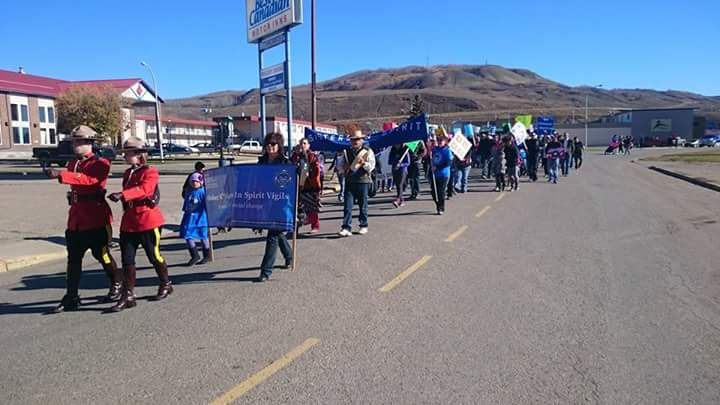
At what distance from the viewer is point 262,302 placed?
249 inches

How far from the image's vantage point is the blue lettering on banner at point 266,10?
62.2ft

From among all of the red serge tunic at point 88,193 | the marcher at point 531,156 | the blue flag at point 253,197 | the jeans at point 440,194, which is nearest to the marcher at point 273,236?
the blue flag at point 253,197

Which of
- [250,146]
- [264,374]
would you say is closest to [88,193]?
[264,374]

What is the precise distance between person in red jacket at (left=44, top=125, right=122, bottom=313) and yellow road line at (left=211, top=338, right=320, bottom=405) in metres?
2.78

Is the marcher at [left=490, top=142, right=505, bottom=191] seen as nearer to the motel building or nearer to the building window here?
the motel building

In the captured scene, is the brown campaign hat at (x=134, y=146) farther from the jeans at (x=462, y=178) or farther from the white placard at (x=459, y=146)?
the jeans at (x=462, y=178)

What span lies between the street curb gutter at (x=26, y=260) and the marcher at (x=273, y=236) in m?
3.93

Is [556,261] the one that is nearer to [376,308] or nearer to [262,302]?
[376,308]

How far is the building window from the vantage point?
6044 centimetres

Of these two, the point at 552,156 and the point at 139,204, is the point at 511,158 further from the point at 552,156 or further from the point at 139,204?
the point at 139,204

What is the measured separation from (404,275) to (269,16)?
1495 centimetres

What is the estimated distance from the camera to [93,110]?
53.6 m

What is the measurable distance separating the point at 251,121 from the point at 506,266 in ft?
277

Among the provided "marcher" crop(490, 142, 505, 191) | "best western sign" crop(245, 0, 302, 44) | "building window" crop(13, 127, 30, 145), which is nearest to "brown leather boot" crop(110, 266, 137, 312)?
"marcher" crop(490, 142, 505, 191)
